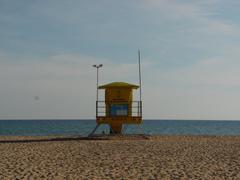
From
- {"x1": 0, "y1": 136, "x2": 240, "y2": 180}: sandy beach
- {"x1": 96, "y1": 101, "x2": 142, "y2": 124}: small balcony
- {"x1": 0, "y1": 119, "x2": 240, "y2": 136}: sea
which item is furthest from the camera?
{"x1": 0, "y1": 119, "x2": 240, "y2": 136}: sea

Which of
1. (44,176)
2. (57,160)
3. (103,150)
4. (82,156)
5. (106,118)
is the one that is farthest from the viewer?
(106,118)

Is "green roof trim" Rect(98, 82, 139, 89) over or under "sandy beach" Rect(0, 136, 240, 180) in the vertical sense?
over

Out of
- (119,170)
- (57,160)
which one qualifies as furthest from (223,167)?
(57,160)

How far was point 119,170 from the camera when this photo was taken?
12.3 meters

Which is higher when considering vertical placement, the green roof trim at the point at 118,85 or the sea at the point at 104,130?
the green roof trim at the point at 118,85

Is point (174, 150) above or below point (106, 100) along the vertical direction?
below

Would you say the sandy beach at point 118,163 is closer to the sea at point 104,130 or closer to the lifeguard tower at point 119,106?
the lifeguard tower at point 119,106

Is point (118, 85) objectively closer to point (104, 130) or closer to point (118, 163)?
point (118, 163)

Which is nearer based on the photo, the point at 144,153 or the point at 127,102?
the point at 144,153

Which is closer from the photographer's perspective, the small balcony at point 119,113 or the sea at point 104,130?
the small balcony at point 119,113

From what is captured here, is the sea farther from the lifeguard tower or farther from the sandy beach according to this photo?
the sandy beach

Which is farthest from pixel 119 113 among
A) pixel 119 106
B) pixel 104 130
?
pixel 104 130

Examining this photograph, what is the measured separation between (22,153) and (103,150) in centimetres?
314

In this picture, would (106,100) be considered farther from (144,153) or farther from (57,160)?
(57,160)
